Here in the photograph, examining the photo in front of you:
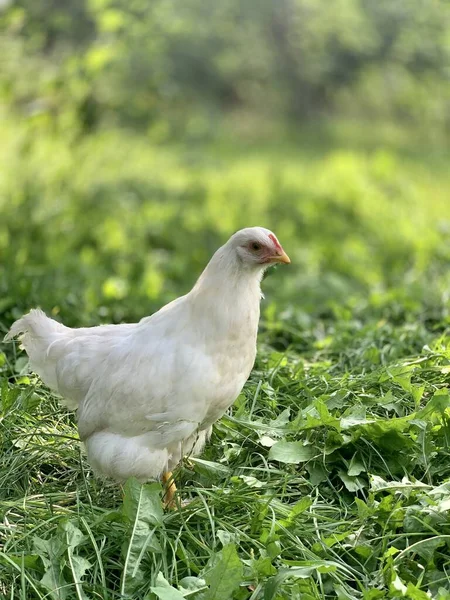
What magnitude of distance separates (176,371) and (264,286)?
4047 millimetres

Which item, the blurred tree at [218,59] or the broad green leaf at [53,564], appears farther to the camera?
the blurred tree at [218,59]

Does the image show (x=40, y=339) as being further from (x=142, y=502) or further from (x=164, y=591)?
(x=164, y=591)

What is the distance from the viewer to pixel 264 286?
657cm

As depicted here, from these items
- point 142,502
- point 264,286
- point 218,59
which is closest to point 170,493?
point 142,502

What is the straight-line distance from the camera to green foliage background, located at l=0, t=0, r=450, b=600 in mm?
2375

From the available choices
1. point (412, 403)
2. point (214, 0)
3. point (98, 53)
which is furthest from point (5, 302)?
point (214, 0)

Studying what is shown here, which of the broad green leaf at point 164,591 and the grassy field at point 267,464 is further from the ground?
the broad green leaf at point 164,591

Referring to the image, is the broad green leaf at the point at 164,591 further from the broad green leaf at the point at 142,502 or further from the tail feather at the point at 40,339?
the tail feather at the point at 40,339

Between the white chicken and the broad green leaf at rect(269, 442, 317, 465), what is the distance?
0.82 ft

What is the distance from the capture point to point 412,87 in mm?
16625

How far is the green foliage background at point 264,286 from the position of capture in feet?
7.79

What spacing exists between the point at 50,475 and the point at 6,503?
0.31 metres

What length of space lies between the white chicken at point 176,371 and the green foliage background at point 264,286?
20 cm

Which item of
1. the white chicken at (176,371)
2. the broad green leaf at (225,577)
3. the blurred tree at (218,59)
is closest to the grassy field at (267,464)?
the broad green leaf at (225,577)
